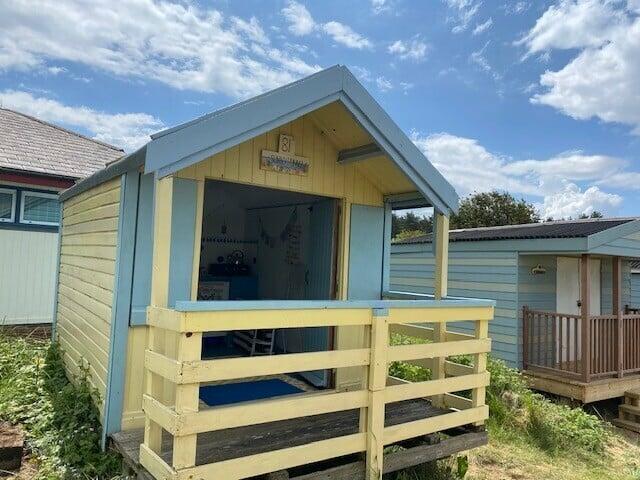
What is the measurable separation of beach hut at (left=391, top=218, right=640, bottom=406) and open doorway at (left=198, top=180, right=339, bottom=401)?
411cm

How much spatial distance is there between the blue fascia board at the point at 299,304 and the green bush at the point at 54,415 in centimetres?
191

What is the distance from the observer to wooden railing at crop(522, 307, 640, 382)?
25.0 ft

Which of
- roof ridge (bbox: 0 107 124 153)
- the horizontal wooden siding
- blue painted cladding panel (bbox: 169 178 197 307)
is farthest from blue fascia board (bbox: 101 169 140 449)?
roof ridge (bbox: 0 107 124 153)

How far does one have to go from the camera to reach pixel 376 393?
11.2 feet

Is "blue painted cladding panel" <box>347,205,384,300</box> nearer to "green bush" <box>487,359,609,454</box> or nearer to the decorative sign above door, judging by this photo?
the decorative sign above door

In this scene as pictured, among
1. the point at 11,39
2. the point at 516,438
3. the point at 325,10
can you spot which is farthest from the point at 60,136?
the point at 516,438

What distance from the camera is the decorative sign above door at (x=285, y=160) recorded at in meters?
4.43

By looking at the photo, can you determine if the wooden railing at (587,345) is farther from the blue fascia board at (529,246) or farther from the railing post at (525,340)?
the blue fascia board at (529,246)

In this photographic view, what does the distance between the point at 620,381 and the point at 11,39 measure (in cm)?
1343

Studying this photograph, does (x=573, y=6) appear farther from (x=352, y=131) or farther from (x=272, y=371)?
(x=272, y=371)

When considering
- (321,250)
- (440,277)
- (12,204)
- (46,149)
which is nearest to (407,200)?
(440,277)

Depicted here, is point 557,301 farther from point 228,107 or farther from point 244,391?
point 228,107

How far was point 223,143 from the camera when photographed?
3.28 meters

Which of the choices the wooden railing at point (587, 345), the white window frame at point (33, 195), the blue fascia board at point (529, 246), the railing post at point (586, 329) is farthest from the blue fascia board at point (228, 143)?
the white window frame at point (33, 195)
